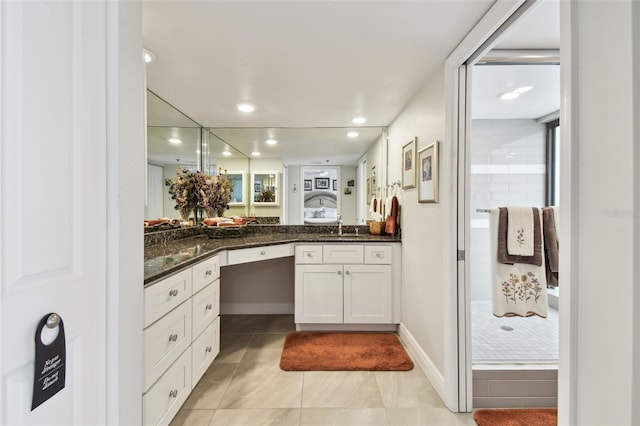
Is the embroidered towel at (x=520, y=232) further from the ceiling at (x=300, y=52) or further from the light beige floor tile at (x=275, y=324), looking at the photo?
the light beige floor tile at (x=275, y=324)

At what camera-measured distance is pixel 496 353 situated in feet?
6.35

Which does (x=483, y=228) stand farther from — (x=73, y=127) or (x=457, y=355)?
(x=73, y=127)

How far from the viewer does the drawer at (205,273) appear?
5.55 feet

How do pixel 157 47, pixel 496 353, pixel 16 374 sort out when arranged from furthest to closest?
pixel 496 353 < pixel 157 47 < pixel 16 374

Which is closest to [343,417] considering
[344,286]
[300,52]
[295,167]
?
[344,286]

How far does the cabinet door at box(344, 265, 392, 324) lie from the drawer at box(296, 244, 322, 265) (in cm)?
28

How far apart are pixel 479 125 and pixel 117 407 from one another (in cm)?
353

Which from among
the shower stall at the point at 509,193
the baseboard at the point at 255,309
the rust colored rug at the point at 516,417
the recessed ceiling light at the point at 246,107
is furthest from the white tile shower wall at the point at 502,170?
the recessed ceiling light at the point at 246,107

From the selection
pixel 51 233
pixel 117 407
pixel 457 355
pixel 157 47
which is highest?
pixel 157 47

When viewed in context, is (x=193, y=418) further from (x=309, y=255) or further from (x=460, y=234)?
(x=460, y=234)

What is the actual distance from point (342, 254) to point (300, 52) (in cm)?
172

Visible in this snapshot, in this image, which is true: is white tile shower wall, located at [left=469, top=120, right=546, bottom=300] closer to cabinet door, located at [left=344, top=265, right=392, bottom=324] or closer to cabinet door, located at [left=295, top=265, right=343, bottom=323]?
cabinet door, located at [left=344, top=265, right=392, bottom=324]

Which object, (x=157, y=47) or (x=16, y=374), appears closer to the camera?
(x=16, y=374)

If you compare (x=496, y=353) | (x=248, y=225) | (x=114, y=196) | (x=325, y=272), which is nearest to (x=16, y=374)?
(x=114, y=196)
